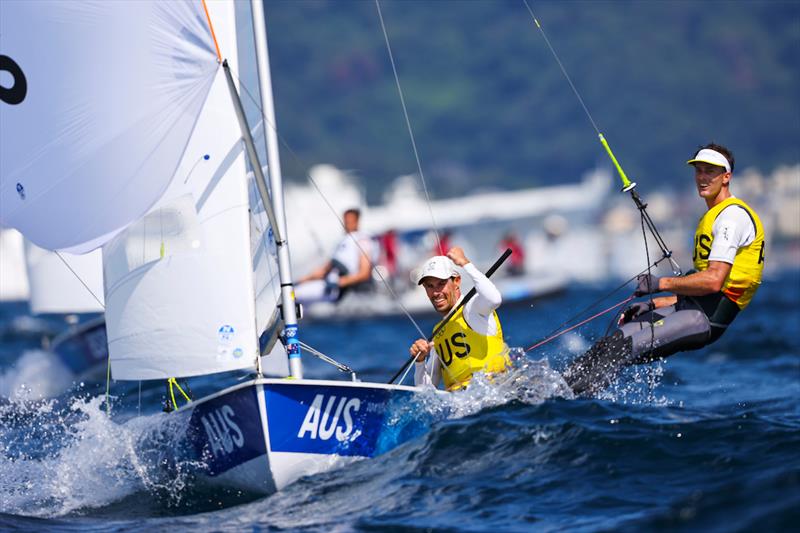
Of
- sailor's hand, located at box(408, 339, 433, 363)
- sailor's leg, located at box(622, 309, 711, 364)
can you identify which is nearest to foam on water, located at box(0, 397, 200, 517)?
sailor's hand, located at box(408, 339, 433, 363)

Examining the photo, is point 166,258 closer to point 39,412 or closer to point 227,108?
point 227,108

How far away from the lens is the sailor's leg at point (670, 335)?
6.74 meters

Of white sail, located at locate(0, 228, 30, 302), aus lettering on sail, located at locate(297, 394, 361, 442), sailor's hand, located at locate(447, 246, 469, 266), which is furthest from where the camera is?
white sail, located at locate(0, 228, 30, 302)

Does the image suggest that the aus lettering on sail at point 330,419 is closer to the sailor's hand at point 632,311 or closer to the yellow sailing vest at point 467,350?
the yellow sailing vest at point 467,350

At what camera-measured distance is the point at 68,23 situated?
6.51 metres

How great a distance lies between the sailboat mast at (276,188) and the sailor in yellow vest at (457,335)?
65 cm

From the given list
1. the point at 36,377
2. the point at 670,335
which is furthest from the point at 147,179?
the point at 36,377

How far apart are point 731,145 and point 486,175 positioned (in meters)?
23.8

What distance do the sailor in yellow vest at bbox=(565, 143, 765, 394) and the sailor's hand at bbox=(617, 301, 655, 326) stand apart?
96 mm

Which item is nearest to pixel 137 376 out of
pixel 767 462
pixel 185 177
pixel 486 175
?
pixel 185 177

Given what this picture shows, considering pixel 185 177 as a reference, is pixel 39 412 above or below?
below

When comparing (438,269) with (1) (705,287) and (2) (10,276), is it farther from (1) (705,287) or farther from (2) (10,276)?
(2) (10,276)

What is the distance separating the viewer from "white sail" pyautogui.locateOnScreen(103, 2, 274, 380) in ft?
20.9

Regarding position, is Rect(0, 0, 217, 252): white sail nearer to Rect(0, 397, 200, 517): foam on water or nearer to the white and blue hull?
Rect(0, 397, 200, 517): foam on water
